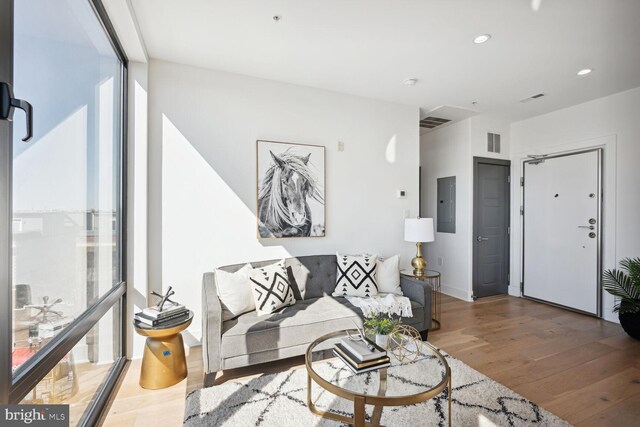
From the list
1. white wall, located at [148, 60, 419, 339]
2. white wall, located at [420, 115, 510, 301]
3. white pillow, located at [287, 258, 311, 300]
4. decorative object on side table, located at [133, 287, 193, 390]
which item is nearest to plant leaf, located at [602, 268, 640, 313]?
white wall, located at [420, 115, 510, 301]

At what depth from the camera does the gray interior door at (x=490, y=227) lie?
14.6 ft

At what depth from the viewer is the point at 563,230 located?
4070 millimetres

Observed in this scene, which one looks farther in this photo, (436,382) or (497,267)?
(497,267)

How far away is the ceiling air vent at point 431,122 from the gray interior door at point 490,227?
748 millimetres

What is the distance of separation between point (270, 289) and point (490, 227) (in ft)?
11.8

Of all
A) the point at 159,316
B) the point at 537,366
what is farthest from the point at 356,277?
the point at 159,316

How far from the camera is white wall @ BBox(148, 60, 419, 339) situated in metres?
2.83

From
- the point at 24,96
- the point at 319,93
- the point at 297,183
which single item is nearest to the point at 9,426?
the point at 24,96

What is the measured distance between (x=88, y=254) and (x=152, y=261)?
0.95m

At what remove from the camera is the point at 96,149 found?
1975 mm

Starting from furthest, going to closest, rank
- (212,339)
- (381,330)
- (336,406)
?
(212,339) < (336,406) < (381,330)

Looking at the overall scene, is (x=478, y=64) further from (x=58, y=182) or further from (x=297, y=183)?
(x=58, y=182)

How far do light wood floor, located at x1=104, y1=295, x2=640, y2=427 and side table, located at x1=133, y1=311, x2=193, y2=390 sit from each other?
6cm

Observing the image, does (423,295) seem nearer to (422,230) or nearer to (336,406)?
(422,230)
